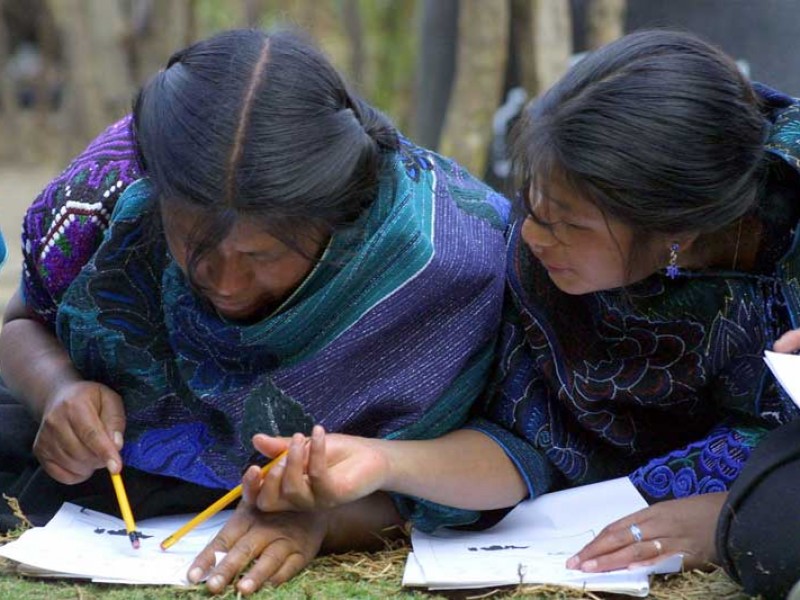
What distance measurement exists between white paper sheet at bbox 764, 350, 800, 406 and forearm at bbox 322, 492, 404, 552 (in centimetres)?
61

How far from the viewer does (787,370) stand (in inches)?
67.5

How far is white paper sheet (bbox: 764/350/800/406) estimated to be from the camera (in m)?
1.68

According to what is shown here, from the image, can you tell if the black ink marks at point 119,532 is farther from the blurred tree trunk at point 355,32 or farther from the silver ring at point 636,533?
the blurred tree trunk at point 355,32

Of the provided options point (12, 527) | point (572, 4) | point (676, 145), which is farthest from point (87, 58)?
point (676, 145)

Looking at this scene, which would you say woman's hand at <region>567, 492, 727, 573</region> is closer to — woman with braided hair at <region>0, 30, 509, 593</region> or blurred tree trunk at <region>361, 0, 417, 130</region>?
woman with braided hair at <region>0, 30, 509, 593</region>

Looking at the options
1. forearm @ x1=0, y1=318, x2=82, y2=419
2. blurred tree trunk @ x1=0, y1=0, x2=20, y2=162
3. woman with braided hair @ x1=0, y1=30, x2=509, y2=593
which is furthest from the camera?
blurred tree trunk @ x1=0, y1=0, x2=20, y2=162

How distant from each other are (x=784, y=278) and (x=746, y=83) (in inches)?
11.4

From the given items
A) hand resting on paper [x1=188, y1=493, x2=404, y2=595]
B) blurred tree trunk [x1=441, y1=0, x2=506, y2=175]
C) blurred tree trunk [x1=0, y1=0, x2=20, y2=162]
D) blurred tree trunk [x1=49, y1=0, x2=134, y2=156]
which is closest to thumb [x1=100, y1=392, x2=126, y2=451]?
hand resting on paper [x1=188, y1=493, x2=404, y2=595]

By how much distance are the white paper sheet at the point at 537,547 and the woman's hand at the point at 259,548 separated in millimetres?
148

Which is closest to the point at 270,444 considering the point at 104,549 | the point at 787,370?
the point at 104,549

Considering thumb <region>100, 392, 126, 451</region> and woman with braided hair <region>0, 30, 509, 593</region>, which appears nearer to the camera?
woman with braided hair <region>0, 30, 509, 593</region>

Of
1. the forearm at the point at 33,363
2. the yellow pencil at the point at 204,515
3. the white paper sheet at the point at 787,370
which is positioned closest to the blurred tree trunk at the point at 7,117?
the forearm at the point at 33,363

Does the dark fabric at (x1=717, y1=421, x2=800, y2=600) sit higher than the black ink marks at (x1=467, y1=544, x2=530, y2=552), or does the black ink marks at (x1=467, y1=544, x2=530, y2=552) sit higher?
the dark fabric at (x1=717, y1=421, x2=800, y2=600)

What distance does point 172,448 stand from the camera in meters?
2.06
